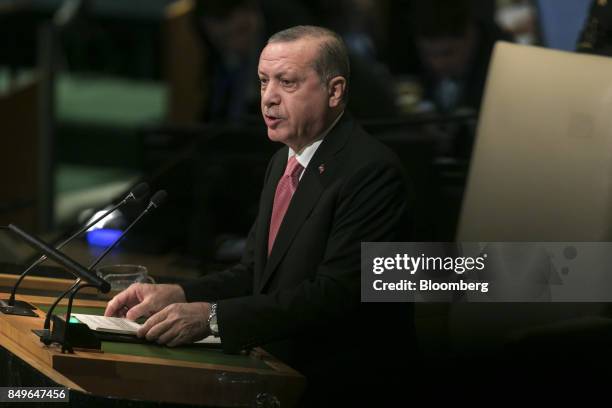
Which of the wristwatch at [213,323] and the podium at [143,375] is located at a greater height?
the wristwatch at [213,323]

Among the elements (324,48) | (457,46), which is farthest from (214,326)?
(457,46)

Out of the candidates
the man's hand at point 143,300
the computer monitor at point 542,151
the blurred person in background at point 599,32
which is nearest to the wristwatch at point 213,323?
the man's hand at point 143,300

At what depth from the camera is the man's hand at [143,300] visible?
2.51 meters

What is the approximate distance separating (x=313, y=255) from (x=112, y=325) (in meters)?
0.44

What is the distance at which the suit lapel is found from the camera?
2.52m

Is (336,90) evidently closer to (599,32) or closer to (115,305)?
(115,305)

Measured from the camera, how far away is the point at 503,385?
2.99m

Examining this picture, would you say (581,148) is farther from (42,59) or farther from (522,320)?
(42,59)

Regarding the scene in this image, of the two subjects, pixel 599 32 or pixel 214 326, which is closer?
pixel 214 326

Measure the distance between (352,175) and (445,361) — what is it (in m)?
0.79

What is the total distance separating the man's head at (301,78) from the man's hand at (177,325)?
1.35 ft

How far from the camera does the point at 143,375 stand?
7.35ft

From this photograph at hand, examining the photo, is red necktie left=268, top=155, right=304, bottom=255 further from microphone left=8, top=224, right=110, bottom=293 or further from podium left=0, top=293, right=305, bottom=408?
microphone left=8, top=224, right=110, bottom=293

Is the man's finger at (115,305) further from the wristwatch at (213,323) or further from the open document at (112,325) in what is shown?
the wristwatch at (213,323)
